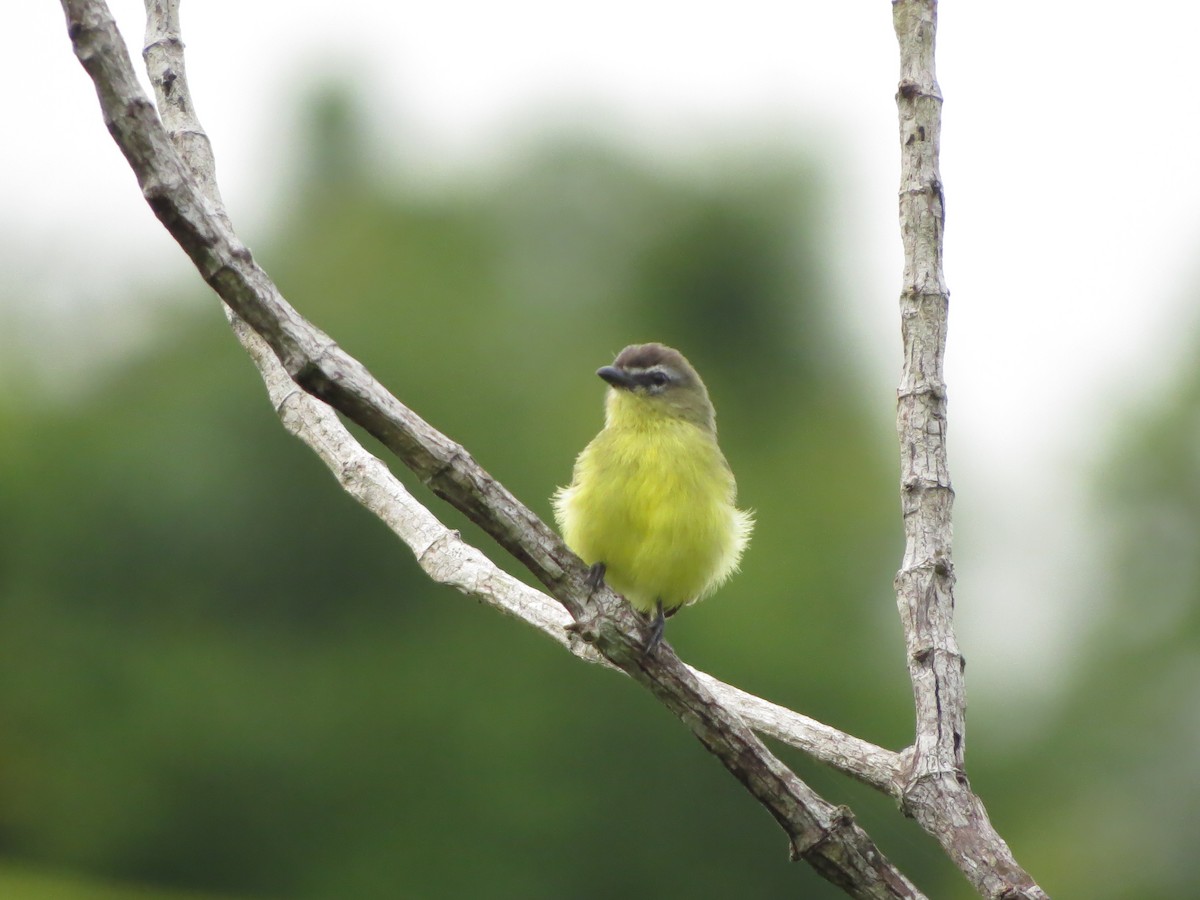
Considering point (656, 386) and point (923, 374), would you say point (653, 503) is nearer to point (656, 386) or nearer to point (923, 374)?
point (656, 386)

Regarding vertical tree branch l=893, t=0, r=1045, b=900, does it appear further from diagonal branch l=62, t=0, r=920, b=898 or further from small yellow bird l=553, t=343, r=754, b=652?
small yellow bird l=553, t=343, r=754, b=652

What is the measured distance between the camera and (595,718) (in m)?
17.1

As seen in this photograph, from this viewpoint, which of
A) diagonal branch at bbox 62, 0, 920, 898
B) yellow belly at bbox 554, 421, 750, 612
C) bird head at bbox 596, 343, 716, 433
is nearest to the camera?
diagonal branch at bbox 62, 0, 920, 898

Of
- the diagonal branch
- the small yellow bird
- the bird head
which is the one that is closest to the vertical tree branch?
the diagonal branch

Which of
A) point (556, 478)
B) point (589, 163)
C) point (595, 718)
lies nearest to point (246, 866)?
point (595, 718)

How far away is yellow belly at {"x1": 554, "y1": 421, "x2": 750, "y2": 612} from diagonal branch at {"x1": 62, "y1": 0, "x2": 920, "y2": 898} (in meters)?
1.58

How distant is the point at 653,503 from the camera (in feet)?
17.7

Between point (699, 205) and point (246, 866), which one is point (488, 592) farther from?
point (699, 205)

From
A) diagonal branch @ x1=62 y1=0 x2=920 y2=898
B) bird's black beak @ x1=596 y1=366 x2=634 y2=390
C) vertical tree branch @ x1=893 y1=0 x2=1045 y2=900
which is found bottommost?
diagonal branch @ x1=62 y1=0 x2=920 y2=898

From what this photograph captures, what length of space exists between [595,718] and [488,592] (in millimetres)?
12781

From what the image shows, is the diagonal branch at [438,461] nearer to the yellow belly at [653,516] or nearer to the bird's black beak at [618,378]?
the yellow belly at [653,516]

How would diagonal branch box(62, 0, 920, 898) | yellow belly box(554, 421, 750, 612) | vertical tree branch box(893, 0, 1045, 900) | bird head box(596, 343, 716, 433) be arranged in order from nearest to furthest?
diagonal branch box(62, 0, 920, 898)
vertical tree branch box(893, 0, 1045, 900)
yellow belly box(554, 421, 750, 612)
bird head box(596, 343, 716, 433)

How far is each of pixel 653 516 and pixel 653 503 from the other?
0.18ft

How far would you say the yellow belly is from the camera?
210 inches
